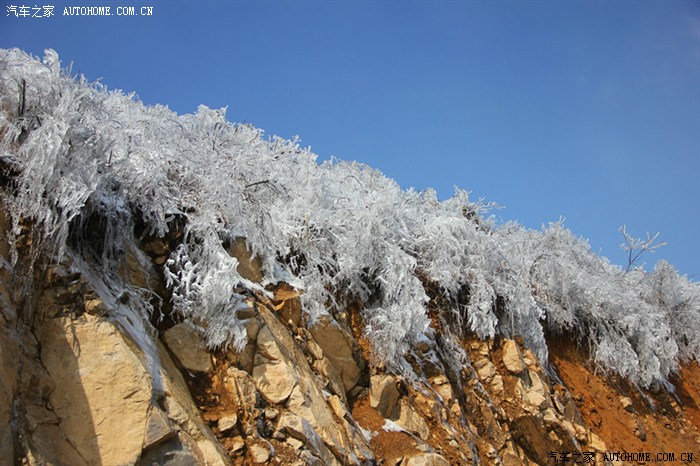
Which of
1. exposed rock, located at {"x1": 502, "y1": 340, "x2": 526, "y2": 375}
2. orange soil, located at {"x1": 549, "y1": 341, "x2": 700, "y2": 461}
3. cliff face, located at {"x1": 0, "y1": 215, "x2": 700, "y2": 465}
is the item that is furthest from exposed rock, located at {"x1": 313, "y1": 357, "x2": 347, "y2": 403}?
orange soil, located at {"x1": 549, "y1": 341, "x2": 700, "y2": 461}

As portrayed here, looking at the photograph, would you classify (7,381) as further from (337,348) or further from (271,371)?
(337,348)

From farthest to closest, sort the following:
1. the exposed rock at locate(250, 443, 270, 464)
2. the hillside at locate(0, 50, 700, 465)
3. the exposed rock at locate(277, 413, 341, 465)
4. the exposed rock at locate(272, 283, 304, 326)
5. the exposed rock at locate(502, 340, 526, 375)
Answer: the exposed rock at locate(502, 340, 526, 375), the exposed rock at locate(272, 283, 304, 326), the exposed rock at locate(277, 413, 341, 465), the exposed rock at locate(250, 443, 270, 464), the hillside at locate(0, 50, 700, 465)

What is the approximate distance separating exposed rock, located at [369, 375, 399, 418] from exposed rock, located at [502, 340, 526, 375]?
340 cm

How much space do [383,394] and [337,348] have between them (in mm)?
988

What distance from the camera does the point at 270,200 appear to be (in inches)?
381

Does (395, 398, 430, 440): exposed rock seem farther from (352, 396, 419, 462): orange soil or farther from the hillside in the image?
(352, 396, 419, 462): orange soil

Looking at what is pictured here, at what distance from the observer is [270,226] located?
343 inches

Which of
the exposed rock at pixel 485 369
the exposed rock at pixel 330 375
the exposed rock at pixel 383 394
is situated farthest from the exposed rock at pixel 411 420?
the exposed rock at pixel 485 369

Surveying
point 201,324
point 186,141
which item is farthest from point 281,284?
point 186,141

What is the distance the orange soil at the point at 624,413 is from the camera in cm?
1274

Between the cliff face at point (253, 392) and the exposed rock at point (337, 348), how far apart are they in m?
0.02

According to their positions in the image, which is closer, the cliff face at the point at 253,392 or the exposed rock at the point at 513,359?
the cliff face at the point at 253,392

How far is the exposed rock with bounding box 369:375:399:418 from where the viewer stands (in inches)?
331

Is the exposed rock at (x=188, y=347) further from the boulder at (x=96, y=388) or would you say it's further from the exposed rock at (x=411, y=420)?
the exposed rock at (x=411, y=420)
